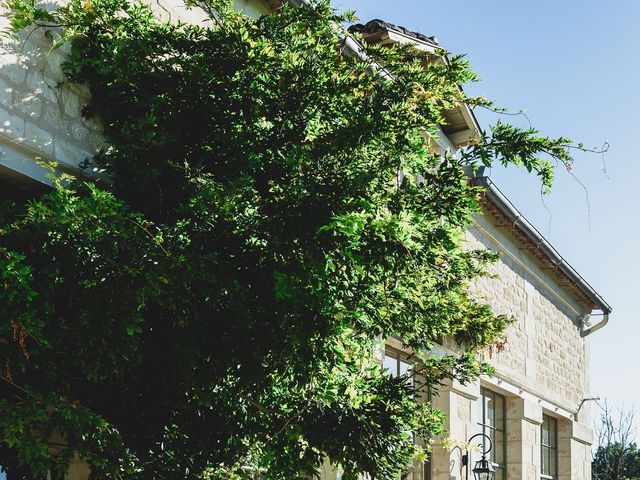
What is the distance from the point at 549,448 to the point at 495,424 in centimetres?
284

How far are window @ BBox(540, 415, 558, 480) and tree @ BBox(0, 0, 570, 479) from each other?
851 centimetres

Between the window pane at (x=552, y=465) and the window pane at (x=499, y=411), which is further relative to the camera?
the window pane at (x=552, y=465)

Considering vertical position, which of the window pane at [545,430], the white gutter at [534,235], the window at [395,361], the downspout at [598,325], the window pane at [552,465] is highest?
the white gutter at [534,235]

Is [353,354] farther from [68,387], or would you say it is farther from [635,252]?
[635,252]

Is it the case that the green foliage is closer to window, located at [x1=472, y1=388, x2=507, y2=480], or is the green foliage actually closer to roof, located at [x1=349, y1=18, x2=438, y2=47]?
window, located at [x1=472, y1=388, x2=507, y2=480]

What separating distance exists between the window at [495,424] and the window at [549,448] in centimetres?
183

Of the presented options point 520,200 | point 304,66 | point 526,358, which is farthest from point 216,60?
point 526,358

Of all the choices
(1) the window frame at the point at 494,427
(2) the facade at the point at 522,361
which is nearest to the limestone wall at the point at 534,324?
(2) the facade at the point at 522,361

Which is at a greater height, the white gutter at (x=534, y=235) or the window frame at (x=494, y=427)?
the white gutter at (x=534, y=235)

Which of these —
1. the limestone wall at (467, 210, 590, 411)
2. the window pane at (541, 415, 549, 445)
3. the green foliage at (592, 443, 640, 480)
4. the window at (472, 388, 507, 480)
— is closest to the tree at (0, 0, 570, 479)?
the limestone wall at (467, 210, 590, 411)

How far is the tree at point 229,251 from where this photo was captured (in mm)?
4105

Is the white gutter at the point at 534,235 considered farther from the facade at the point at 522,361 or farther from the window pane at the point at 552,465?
the window pane at the point at 552,465

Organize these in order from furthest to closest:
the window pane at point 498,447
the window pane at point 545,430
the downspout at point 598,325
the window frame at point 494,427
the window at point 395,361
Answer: the downspout at point 598,325
the window pane at point 545,430
the window pane at point 498,447
the window frame at point 494,427
the window at point 395,361

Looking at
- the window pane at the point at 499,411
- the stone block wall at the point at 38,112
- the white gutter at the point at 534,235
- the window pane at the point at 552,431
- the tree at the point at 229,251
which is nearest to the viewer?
the tree at the point at 229,251
